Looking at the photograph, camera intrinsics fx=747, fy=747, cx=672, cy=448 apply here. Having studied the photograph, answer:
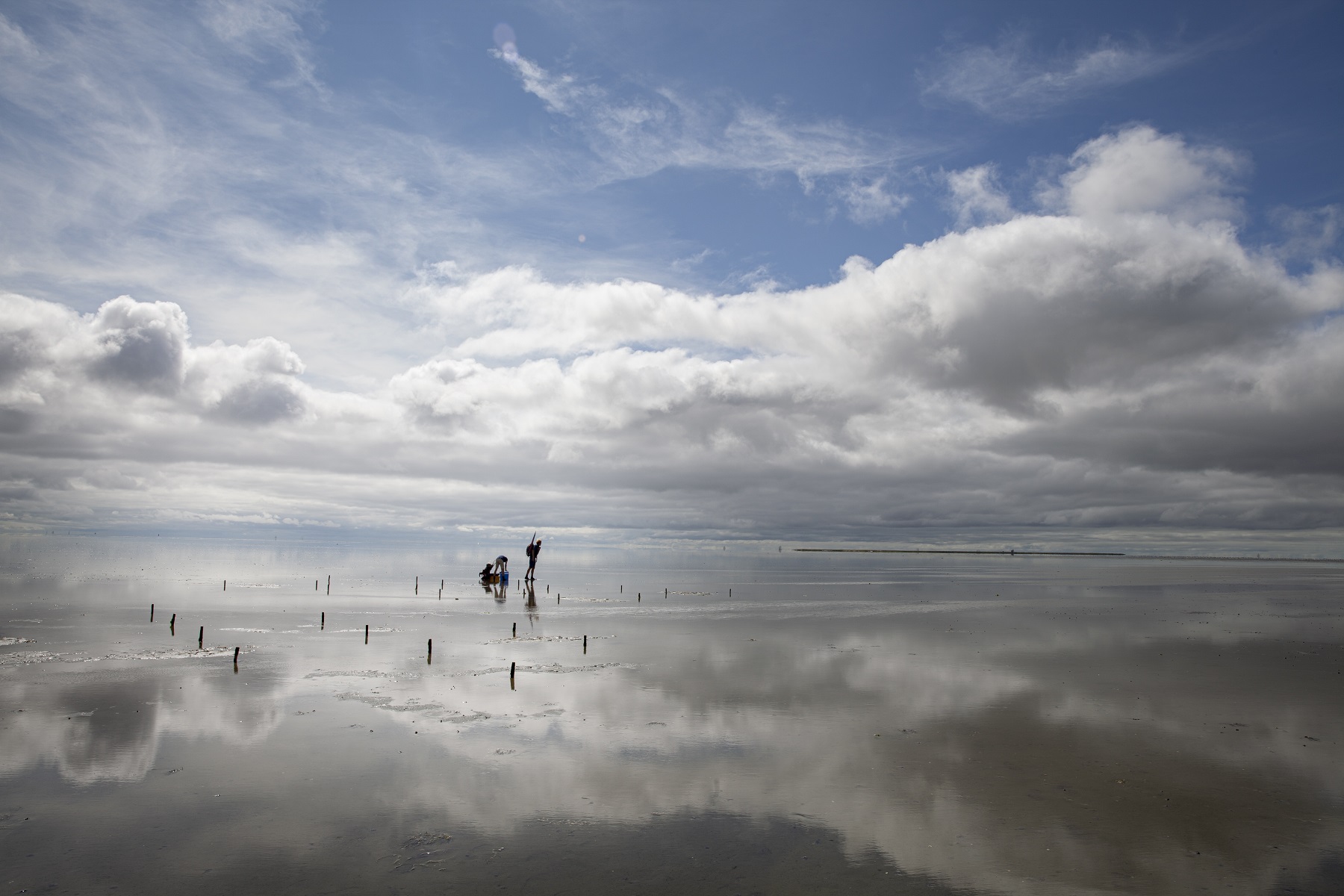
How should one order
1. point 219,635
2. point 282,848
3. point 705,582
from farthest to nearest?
point 705,582
point 219,635
point 282,848

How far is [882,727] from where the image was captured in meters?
26.1

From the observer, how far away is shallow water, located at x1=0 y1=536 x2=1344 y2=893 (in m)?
A: 15.3

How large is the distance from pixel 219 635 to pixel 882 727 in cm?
4169

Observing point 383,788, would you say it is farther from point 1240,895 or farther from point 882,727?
point 1240,895

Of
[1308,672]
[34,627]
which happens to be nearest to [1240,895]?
[1308,672]

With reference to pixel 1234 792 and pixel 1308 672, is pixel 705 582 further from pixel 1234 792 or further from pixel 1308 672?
pixel 1234 792

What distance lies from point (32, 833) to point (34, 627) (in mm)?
42355

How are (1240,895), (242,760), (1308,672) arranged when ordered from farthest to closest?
1. (1308,672)
2. (242,760)
3. (1240,895)

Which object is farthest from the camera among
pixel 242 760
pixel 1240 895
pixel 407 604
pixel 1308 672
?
pixel 407 604

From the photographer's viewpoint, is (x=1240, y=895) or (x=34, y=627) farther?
(x=34, y=627)

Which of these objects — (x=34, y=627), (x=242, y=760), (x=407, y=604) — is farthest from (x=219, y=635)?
(x=242, y=760)

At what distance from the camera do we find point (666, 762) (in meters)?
22.2

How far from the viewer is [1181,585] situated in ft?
385

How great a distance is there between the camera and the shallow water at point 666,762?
15297 mm
